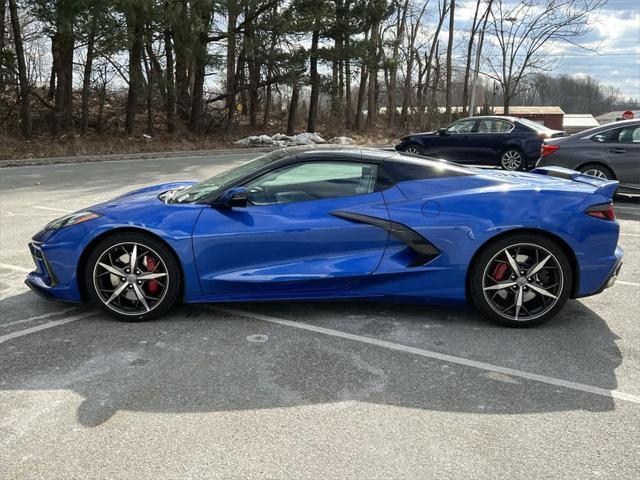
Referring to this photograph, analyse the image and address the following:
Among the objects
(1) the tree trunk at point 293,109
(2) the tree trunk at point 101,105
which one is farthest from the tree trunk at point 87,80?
(1) the tree trunk at point 293,109

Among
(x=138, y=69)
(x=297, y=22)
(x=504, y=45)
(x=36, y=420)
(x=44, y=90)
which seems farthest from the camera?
(x=504, y=45)

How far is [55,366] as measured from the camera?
3.60 m

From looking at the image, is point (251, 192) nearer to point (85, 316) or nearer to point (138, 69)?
point (85, 316)

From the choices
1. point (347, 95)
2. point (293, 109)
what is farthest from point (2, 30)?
point (347, 95)

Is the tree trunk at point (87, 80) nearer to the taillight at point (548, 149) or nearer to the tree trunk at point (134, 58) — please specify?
the tree trunk at point (134, 58)

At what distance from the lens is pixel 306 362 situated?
368 centimetres

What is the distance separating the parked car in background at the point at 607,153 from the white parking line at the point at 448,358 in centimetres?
746

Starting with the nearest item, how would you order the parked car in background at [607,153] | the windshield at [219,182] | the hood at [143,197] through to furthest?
the windshield at [219,182], the hood at [143,197], the parked car in background at [607,153]

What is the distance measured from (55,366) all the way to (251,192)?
1792 millimetres

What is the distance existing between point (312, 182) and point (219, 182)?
778 millimetres

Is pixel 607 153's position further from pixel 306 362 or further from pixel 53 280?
pixel 53 280

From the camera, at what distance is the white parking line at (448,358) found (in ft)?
11.0

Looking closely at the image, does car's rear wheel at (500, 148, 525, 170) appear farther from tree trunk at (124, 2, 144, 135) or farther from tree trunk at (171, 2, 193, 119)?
tree trunk at (171, 2, 193, 119)

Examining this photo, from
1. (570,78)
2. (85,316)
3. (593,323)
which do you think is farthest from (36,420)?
(570,78)
